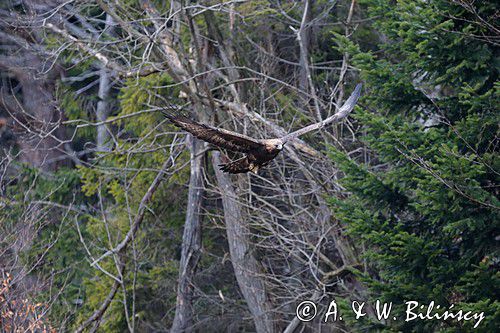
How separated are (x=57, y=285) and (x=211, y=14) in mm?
6175

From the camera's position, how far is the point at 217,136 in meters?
6.60

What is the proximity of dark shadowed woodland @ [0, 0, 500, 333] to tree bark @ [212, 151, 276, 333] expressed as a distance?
0.09 ft

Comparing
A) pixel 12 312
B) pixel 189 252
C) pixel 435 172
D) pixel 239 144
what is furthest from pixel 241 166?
pixel 189 252

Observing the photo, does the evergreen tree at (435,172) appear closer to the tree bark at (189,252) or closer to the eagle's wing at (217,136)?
the eagle's wing at (217,136)

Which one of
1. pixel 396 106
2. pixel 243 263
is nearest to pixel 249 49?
pixel 243 263

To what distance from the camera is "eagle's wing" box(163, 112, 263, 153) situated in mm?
6438

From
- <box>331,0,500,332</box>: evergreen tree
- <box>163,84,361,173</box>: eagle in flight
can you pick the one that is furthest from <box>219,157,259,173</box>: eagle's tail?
<box>331,0,500,332</box>: evergreen tree

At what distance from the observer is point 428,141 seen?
8.39m

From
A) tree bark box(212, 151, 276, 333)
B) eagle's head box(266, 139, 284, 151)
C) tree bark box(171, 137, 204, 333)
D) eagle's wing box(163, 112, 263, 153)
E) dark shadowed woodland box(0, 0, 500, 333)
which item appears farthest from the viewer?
tree bark box(171, 137, 204, 333)

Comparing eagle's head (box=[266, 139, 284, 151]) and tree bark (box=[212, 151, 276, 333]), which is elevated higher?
eagle's head (box=[266, 139, 284, 151])

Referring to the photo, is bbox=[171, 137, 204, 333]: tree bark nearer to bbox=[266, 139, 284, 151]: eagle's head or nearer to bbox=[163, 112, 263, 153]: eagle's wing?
bbox=[266, 139, 284, 151]: eagle's head

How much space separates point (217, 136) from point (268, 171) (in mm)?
5802

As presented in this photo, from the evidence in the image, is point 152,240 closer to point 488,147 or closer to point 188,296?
point 188,296

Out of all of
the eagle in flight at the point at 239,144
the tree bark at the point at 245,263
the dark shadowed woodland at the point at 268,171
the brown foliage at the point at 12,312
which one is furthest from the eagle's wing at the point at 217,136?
the tree bark at the point at 245,263
